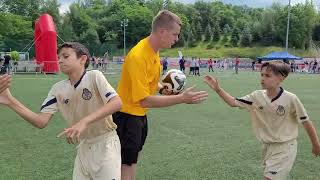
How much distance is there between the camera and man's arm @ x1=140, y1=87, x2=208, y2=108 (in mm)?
4652

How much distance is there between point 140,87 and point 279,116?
5.25ft

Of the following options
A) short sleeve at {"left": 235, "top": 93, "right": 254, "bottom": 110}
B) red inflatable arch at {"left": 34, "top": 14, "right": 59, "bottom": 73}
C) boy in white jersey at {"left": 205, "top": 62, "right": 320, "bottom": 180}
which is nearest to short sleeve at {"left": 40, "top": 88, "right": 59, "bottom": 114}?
boy in white jersey at {"left": 205, "top": 62, "right": 320, "bottom": 180}

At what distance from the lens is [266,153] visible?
18.5 ft

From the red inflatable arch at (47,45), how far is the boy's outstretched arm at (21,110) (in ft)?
113

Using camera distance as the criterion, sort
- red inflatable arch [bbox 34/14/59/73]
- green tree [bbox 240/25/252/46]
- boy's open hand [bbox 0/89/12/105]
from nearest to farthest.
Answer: boy's open hand [bbox 0/89/12/105] < red inflatable arch [bbox 34/14/59/73] < green tree [bbox 240/25/252/46]

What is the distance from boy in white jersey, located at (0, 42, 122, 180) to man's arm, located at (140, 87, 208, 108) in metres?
0.48

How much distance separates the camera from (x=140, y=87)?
16.3 ft

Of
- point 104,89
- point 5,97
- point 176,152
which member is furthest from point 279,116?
point 176,152

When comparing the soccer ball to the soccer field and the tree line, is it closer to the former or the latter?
the soccer field

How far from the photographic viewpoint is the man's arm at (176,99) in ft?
15.3

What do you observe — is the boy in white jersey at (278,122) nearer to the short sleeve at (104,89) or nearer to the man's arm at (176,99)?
the man's arm at (176,99)

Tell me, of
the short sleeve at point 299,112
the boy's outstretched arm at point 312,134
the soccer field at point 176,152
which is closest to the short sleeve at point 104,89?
the short sleeve at point 299,112

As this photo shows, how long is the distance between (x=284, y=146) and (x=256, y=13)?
406 feet

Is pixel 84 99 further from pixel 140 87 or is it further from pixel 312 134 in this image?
pixel 312 134
